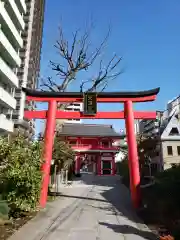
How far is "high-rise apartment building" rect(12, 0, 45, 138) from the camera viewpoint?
172 ft

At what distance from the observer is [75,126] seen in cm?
4522

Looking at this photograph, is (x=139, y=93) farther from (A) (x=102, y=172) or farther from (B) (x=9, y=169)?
(A) (x=102, y=172)

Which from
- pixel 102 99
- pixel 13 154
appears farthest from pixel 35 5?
pixel 13 154

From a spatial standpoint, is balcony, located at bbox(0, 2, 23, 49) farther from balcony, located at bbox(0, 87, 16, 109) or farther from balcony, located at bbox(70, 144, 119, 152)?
balcony, located at bbox(70, 144, 119, 152)

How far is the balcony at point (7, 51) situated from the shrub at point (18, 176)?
61.9 ft

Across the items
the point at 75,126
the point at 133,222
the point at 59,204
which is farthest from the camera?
the point at 75,126

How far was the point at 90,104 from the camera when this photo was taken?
14.0 metres

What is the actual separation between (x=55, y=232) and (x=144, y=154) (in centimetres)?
1838

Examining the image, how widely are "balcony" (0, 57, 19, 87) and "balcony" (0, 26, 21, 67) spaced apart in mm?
1857

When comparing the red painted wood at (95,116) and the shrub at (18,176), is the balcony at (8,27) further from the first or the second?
the shrub at (18,176)

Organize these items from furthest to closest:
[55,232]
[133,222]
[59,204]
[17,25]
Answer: [17,25], [59,204], [133,222], [55,232]

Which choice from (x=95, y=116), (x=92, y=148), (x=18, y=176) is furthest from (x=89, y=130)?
(x=18, y=176)

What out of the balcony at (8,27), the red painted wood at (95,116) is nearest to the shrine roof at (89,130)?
the balcony at (8,27)

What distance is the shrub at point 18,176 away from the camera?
9.65 meters
